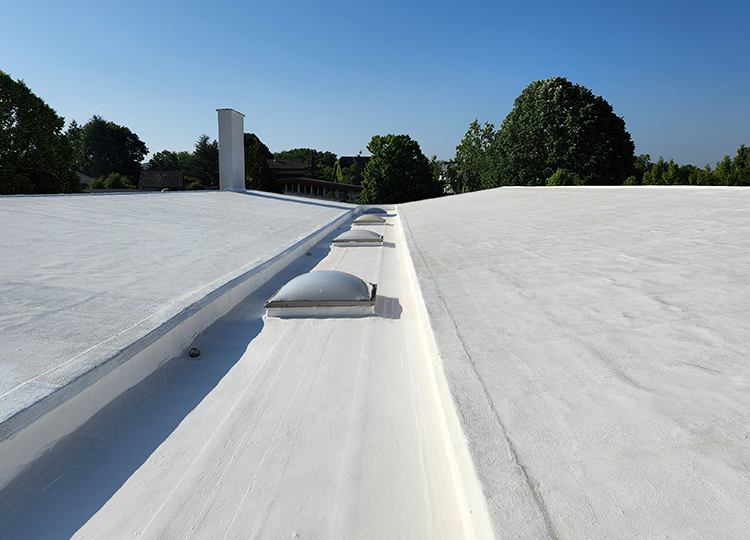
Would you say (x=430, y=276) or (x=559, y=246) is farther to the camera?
(x=559, y=246)

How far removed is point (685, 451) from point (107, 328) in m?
2.92

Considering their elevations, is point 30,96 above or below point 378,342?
above

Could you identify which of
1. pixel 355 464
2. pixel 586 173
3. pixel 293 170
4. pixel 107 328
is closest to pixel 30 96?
pixel 107 328

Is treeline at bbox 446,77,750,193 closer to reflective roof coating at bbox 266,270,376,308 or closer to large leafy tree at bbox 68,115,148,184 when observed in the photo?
reflective roof coating at bbox 266,270,376,308

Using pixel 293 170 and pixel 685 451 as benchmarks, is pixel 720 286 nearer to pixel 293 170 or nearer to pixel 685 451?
pixel 685 451

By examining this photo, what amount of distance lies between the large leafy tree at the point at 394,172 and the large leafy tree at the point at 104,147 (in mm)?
33728

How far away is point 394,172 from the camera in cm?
3669

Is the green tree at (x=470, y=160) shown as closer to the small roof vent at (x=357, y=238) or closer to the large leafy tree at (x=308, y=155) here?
the large leafy tree at (x=308, y=155)

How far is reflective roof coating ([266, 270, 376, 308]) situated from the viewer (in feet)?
11.8

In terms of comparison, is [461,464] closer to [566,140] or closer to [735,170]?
[735,170]

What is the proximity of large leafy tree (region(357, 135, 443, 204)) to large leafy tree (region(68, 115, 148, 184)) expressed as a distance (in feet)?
111

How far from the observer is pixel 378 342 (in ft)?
10.1

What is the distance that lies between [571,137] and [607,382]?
28.8 meters

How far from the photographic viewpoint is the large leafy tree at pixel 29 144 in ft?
67.6
